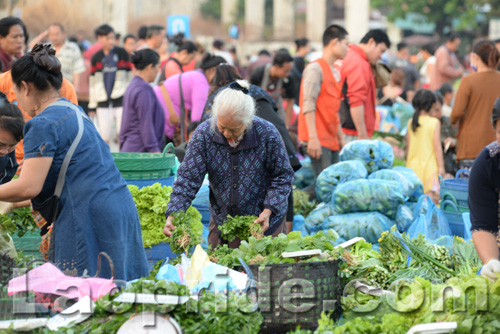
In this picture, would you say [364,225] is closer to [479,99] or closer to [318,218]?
[318,218]

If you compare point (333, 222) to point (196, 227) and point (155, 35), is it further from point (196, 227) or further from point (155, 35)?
point (155, 35)

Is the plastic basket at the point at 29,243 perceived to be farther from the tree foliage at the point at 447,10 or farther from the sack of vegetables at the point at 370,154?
the tree foliage at the point at 447,10

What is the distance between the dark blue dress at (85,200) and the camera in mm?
3391

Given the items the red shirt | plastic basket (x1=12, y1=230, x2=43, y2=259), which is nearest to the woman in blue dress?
plastic basket (x1=12, y1=230, x2=43, y2=259)

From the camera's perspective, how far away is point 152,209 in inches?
208

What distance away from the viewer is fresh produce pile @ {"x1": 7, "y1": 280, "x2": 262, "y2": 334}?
2.83m

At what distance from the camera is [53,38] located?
33.6 feet

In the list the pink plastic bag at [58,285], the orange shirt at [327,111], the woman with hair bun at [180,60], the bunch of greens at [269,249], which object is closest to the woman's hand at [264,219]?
the bunch of greens at [269,249]

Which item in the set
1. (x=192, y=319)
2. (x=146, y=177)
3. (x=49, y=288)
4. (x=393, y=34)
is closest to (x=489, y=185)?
(x=192, y=319)

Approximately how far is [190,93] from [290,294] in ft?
15.0

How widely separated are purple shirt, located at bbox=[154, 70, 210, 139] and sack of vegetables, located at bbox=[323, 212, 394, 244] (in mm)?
1969

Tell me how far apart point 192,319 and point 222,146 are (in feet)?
4.83

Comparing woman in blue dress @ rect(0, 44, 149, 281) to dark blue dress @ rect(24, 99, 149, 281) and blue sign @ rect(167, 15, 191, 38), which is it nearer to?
dark blue dress @ rect(24, 99, 149, 281)

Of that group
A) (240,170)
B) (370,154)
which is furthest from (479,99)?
(240,170)
